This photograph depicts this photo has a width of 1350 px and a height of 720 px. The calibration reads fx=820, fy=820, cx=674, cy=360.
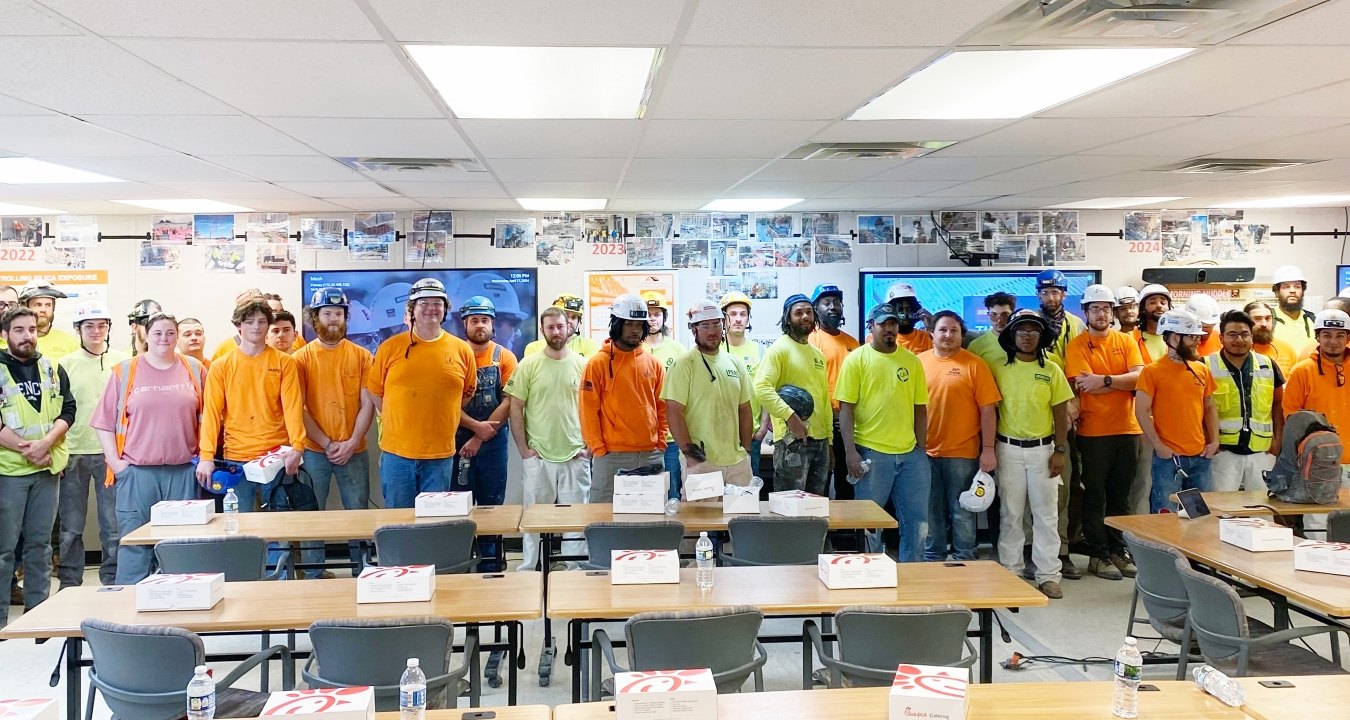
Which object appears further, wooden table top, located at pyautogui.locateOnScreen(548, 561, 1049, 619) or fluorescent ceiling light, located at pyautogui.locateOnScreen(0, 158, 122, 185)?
fluorescent ceiling light, located at pyautogui.locateOnScreen(0, 158, 122, 185)

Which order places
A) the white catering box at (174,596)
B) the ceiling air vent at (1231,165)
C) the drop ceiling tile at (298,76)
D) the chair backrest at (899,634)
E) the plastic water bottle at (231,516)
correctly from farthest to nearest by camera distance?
1. the ceiling air vent at (1231,165)
2. the plastic water bottle at (231,516)
3. the white catering box at (174,596)
4. the chair backrest at (899,634)
5. the drop ceiling tile at (298,76)

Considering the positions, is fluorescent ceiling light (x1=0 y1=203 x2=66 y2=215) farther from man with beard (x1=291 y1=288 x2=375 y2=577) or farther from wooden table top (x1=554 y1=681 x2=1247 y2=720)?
wooden table top (x1=554 y1=681 x2=1247 y2=720)

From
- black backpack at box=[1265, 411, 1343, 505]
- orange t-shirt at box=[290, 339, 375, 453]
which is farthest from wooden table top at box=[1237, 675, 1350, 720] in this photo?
orange t-shirt at box=[290, 339, 375, 453]

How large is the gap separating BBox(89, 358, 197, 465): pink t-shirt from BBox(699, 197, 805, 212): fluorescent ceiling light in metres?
3.87

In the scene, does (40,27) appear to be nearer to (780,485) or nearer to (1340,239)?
(780,485)

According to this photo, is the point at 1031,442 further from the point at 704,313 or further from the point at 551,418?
the point at 551,418

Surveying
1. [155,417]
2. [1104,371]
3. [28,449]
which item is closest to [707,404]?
[1104,371]

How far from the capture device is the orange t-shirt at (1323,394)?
5.17 meters

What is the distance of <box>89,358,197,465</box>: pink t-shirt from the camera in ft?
16.2

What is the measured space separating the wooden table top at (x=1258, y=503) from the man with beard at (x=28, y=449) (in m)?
6.39

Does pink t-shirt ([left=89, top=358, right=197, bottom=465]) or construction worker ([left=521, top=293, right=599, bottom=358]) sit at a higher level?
construction worker ([left=521, top=293, right=599, bottom=358])

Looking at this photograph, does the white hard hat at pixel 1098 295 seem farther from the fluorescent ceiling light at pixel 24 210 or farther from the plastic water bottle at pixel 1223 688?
the fluorescent ceiling light at pixel 24 210

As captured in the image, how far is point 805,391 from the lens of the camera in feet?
16.9

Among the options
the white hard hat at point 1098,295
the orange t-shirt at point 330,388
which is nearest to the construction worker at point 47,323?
the orange t-shirt at point 330,388
